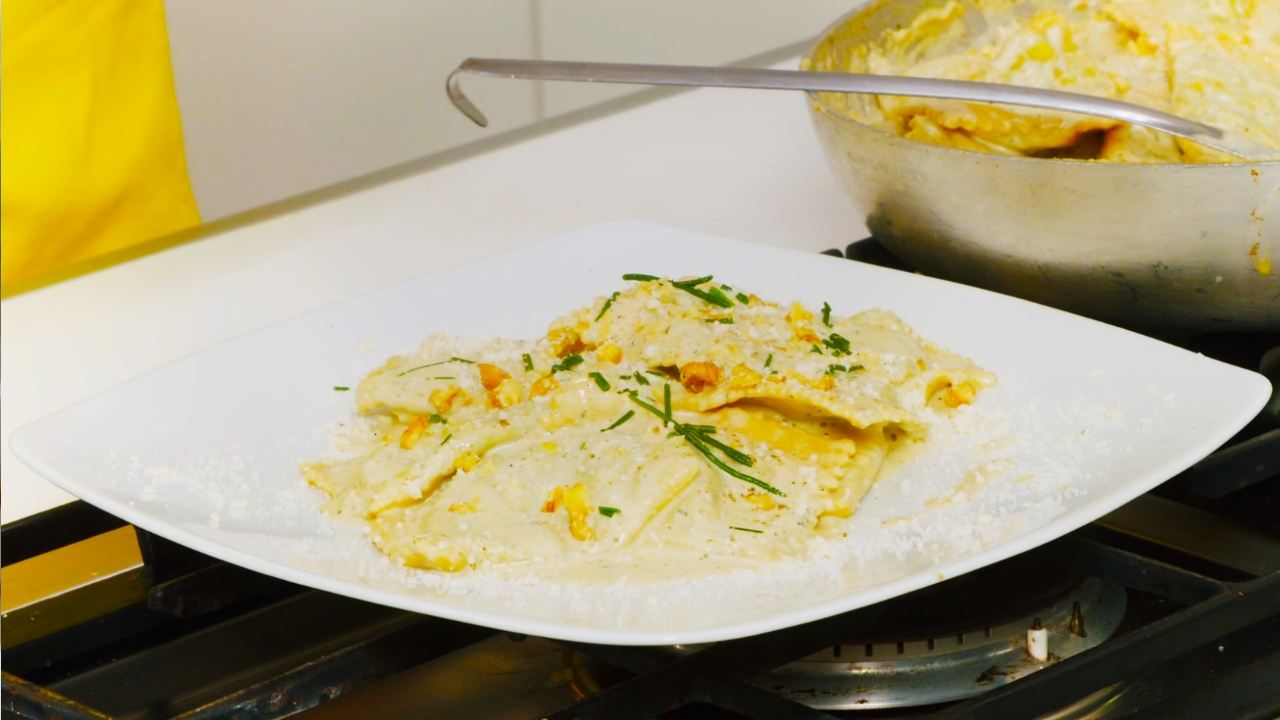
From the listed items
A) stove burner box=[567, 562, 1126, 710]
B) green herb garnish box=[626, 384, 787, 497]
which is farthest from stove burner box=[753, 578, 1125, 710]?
green herb garnish box=[626, 384, 787, 497]

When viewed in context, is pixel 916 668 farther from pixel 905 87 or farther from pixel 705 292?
pixel 905 87

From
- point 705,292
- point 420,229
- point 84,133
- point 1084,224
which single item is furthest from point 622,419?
point 84,133

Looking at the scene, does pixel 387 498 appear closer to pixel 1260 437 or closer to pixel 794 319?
pixel 794 319

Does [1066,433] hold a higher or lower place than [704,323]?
lower

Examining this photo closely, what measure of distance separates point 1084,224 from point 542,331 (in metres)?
0.42

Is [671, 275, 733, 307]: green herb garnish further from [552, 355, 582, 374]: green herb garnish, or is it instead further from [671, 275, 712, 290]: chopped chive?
[552, 355, 582, 374]: green herb garnish

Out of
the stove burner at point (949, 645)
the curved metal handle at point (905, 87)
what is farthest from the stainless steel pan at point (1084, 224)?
the stove burner at point (949, 645)

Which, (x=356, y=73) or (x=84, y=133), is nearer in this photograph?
(x=84, y=133)

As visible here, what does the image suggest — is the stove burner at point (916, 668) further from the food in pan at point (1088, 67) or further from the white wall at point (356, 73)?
the white wall at point (356, 73)

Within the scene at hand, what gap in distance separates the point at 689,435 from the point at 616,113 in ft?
3.57

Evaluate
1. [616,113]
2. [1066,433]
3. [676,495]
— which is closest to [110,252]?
[616,113]

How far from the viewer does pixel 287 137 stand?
5.45 ft

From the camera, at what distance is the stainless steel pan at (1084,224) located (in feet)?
2.78

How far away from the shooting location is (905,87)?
38.7 inches
